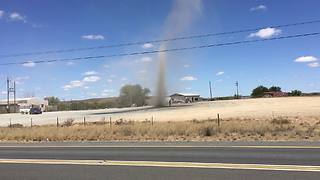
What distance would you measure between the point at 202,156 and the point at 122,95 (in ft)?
437

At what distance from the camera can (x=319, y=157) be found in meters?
13.1

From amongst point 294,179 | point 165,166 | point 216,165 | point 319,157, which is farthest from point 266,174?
point 319,157

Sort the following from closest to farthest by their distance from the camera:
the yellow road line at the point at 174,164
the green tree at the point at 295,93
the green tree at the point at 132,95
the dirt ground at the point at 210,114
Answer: the yellow road line at the point at 174,164 → the dirt ground at the point at 210,114 → the green tree at the point at 132,95 → the green tree at the point at 295,93

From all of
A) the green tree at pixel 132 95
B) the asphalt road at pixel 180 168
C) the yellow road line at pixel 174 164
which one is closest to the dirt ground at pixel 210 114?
the asphalt road at pixel 180 168

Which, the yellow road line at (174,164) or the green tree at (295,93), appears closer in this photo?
the yellow road line at (174,164)

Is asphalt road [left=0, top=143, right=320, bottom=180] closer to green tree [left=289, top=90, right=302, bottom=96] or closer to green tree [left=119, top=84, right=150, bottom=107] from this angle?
green tree [left=119, top=84, right=150, bottom=107]

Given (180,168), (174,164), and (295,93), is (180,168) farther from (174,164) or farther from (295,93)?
(295,93)

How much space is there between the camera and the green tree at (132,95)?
466ft

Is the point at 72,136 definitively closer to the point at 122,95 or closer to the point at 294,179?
the point at 294,179

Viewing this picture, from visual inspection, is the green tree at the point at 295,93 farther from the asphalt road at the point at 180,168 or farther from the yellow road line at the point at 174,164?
the yellow road line at the point at 174,164

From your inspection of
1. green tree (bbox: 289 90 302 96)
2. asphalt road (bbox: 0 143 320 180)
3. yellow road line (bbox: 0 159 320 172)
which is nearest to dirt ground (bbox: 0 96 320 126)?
asphalt road (bbox: 0 143 320 180)

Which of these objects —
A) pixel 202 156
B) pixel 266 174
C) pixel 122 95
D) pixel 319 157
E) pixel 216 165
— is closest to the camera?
pixel 266 174

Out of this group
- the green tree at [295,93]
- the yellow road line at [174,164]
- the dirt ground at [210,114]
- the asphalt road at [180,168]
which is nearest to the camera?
the asphalt road at [180,168]

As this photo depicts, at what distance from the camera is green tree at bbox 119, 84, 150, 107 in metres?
142
